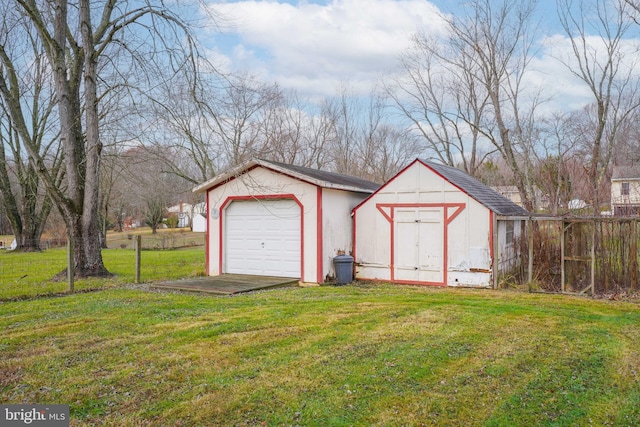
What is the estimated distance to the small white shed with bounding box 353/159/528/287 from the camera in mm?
10602

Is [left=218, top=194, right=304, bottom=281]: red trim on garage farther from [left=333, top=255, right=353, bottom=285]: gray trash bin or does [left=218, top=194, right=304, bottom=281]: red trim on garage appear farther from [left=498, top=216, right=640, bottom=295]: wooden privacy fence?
[left=498, top=216, right=640, bottom=295]: wooden privacy fence

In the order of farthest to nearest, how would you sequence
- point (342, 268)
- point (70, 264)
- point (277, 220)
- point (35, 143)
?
point (35, 143)
point (277, 220)
point (342, 268)
point (70, 264)

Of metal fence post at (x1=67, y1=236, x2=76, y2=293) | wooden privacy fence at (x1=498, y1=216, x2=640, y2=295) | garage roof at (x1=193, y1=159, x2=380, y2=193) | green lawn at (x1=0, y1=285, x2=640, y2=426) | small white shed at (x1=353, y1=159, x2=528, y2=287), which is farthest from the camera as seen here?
Result: garage roof at (x1=193, y1=159, x2=380, y2=193)

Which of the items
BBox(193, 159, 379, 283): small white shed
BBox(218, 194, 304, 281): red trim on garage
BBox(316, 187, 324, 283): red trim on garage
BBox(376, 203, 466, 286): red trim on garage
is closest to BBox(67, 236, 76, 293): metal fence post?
BBox(193, 159, 379, 283): small white shed

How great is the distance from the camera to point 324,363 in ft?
16.3

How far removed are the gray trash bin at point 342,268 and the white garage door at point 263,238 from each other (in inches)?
40.6

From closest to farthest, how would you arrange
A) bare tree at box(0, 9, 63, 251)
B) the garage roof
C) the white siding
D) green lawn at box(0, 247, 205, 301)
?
green lawn at box(0, 247, 205, 301), the garage roof, the white siding, bare tree at box(0, 9, 63, 251)

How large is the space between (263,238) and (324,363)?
7.63 meters

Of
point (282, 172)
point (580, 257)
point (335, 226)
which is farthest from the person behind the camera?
point (335, 226)

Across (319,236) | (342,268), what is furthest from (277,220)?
(342,268)

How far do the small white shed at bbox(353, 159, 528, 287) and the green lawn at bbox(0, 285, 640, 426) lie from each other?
2437 millimetres

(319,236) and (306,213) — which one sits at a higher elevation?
(306,213)

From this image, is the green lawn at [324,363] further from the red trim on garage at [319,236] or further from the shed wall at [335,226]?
the shed wall at [335,226]

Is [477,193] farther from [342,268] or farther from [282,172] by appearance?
[282,172]
